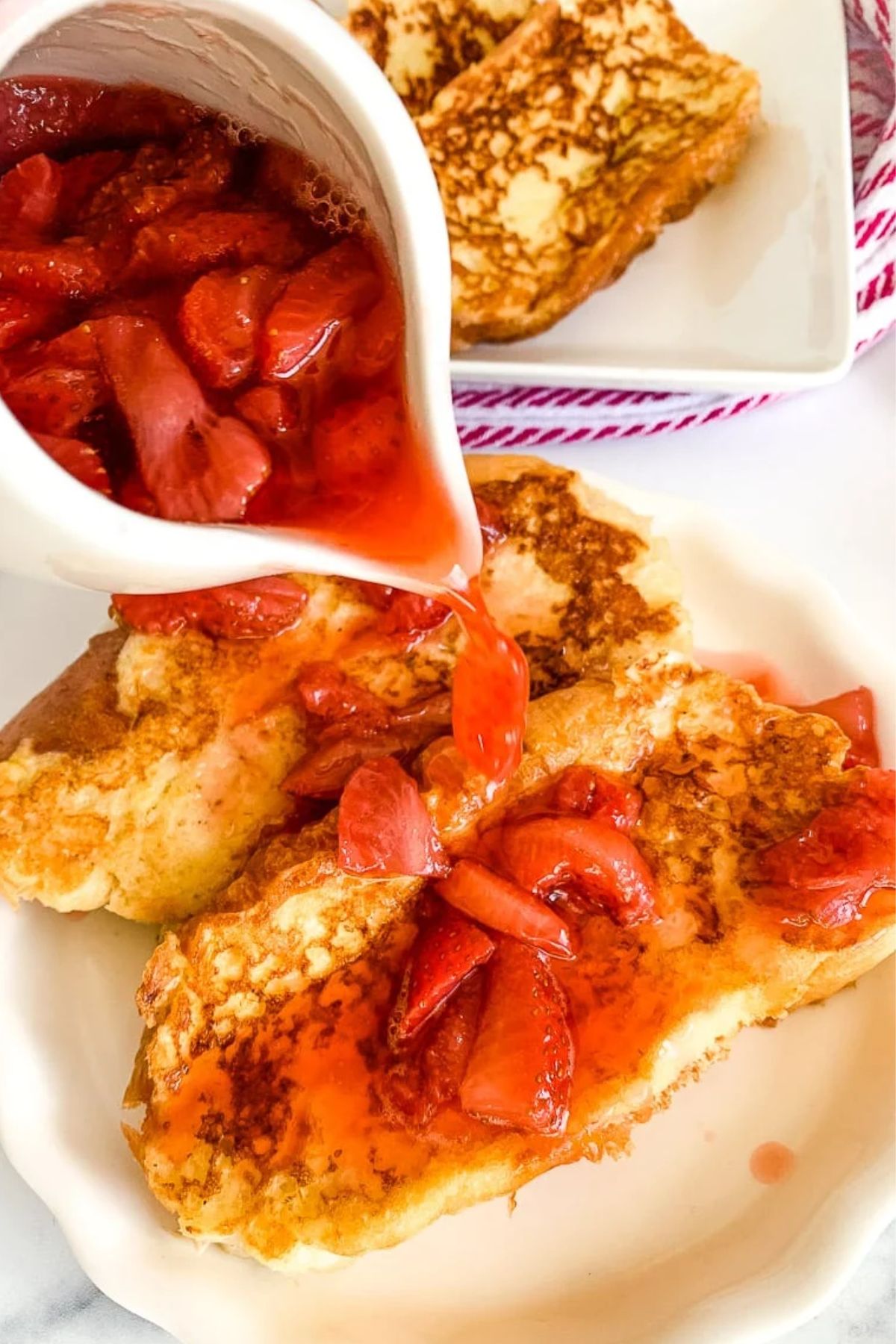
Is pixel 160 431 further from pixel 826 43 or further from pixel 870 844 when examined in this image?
pixel 826 43

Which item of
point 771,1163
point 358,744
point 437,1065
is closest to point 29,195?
point 358,744

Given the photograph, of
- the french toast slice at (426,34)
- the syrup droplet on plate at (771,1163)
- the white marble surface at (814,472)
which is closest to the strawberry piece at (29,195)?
the french toast slice at (426,34)

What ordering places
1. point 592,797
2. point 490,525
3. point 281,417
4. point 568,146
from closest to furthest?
point 281,417, point 592,797, point 490,525, point 568,146

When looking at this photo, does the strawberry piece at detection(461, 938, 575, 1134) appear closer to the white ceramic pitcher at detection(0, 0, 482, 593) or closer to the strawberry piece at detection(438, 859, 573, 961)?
the strawberry piece at detection(438, 859, 573, 961)

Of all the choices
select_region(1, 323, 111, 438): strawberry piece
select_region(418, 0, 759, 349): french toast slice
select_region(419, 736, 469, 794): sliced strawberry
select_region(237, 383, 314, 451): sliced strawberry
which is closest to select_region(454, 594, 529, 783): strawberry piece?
select_region(419, 736, 469, 794): sliced strawberry

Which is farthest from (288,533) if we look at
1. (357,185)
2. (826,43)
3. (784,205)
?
(826,43)

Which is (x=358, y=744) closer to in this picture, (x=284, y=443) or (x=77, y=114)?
(x=284, y=443)
